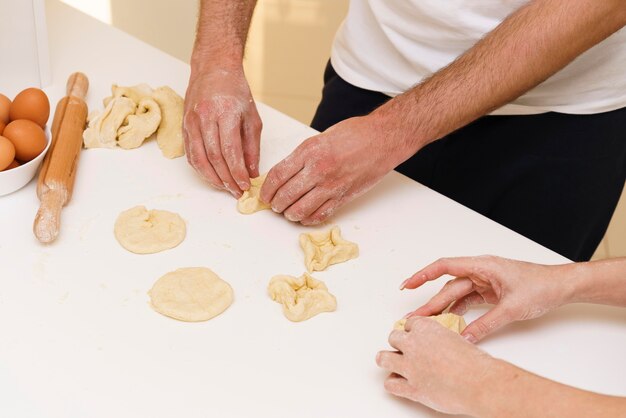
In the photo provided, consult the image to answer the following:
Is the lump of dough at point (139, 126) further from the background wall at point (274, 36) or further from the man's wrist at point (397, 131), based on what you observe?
the background wall at point (274, 36)

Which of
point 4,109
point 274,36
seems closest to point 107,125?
point 4,109

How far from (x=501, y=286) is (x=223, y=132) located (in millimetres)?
569

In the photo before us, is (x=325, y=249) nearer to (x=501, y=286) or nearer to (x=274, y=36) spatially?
(x=501, y=286)

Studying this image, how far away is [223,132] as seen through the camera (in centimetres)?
135

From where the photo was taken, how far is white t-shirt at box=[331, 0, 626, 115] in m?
1.42

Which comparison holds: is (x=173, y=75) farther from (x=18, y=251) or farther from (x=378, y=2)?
(x=18, y=251)

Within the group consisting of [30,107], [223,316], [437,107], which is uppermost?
[437,107]

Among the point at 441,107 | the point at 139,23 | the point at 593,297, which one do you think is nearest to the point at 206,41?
the point at 441,107

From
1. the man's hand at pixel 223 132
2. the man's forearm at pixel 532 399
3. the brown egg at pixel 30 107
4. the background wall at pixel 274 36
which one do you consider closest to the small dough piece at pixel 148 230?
the man's hand at pixel 223 132

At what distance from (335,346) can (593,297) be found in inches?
15.2

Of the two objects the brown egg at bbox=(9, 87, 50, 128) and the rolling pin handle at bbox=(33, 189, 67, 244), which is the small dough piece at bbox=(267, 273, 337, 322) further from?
the brown egg at bbox=(9, 87, 50, 128)

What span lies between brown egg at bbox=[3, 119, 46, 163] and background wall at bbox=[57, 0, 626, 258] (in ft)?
6.07

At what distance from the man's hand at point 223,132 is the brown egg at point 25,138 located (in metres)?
0.26

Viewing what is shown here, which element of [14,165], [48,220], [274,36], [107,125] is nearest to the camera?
[48,220]
